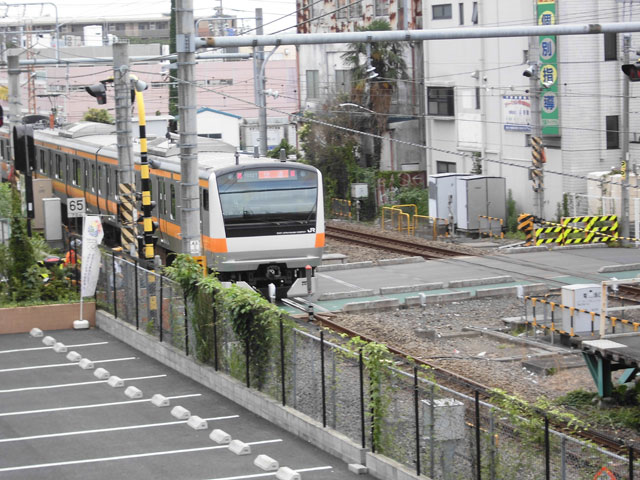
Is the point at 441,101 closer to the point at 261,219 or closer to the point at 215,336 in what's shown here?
the point at 261,219

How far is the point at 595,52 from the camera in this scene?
38.2 metres

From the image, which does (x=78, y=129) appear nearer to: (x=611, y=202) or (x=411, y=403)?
(x=611, y=202)

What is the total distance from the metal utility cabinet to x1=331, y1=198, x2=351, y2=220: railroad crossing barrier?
307 inches

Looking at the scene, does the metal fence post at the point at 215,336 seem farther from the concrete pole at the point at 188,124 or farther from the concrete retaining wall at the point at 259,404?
the concrete pole at the point at 188,124

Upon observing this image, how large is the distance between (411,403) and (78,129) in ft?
90.7

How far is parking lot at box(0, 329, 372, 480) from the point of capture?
12852 mm

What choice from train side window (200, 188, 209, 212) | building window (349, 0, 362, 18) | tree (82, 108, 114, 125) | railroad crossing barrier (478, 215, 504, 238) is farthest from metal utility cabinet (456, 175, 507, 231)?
tree (82, 108, 114, 125)

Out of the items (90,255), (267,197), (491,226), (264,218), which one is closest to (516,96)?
(491,226)

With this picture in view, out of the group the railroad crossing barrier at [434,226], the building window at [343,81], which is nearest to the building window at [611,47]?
the railroad crossing barrier at [434,226]

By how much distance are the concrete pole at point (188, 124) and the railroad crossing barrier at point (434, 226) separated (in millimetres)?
19460

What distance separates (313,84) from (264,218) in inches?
1380

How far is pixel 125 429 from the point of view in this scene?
1462 cm

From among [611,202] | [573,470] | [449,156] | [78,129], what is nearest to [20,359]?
[573,470]

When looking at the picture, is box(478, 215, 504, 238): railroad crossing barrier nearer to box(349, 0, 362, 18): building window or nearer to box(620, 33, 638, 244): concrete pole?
box(620, 33, 638, 244): concrete pole
